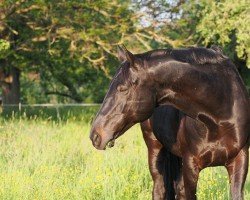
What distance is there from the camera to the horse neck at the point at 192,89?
4027mm

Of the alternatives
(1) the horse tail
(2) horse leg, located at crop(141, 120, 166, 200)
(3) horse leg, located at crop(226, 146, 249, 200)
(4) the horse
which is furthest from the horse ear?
(1) the horse tail

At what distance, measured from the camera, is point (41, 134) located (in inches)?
403

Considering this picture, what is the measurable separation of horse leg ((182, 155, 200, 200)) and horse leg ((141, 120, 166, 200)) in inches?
44.6

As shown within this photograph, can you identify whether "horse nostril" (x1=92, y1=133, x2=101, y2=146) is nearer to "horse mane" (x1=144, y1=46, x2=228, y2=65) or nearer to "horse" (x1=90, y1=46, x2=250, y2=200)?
"horse" (x1=90, y1=46, x2=250, y2=200)

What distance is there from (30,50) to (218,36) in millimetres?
6266

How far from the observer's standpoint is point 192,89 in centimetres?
414

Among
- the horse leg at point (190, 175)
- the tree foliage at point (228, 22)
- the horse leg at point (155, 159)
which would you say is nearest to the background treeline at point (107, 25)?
the tree foliage at point (228, 22)

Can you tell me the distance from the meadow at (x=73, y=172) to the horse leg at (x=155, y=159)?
314mm

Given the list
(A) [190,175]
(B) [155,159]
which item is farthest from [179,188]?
(A) [190,175]

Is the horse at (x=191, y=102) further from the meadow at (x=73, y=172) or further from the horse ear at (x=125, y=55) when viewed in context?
the meadow at (x=73, y=172)

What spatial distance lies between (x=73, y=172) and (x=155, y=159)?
1.60 m

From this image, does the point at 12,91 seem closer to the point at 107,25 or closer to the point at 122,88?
the point at 107,25

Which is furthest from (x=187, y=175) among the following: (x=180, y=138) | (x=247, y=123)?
(x=247, y=123)

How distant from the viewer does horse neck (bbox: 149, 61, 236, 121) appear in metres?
4.03
